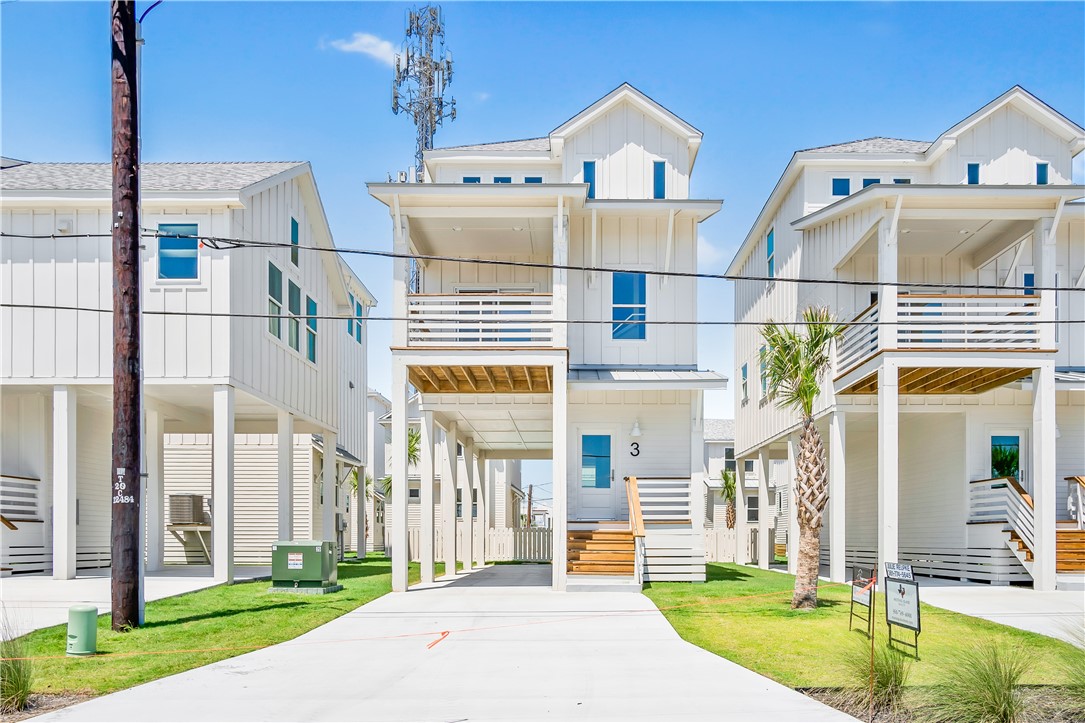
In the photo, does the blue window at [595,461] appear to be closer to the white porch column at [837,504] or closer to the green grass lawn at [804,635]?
the green grass lawn at [804,635]

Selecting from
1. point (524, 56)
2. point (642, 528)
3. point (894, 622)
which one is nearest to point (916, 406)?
point (642, 528)

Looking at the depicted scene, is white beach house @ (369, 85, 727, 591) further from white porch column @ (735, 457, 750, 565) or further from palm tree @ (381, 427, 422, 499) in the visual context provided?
palm tree @ (381, 427, 422, 499)

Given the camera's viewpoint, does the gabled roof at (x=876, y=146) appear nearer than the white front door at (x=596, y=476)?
No

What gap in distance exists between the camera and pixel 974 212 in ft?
69.8

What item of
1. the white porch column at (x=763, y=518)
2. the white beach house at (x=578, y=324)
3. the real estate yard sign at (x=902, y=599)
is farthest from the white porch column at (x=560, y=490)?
the white porch column at (x=763, y=518)

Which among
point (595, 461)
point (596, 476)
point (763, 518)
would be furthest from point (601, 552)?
point (763, 518)

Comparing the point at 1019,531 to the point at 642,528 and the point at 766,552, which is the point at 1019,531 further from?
the point at 766,552

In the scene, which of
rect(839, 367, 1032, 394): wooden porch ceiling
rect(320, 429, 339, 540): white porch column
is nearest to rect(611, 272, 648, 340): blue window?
rect(839, 367, 1032, 394): wooden porch ceiling

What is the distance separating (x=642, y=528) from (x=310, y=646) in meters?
8.78

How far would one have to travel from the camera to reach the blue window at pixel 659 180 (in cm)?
2555

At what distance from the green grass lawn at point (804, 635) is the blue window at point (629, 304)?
6796 millimetres

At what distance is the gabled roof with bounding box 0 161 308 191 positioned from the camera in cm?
2080

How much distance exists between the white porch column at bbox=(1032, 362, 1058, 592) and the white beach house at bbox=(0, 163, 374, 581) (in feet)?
45.4

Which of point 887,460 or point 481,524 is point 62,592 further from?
point 887,460
